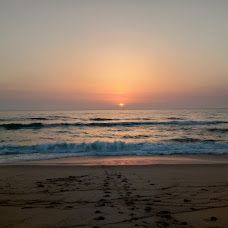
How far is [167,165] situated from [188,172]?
5.59ft

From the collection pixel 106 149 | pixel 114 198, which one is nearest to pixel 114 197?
pixel 114 198

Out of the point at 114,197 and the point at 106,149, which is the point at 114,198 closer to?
the point at 114,197

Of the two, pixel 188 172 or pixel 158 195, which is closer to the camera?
pixel 158 195

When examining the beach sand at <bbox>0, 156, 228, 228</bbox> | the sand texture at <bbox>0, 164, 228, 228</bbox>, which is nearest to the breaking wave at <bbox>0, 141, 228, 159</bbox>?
the beach sand at <bbox>0, 156, 228, 228</bbox>

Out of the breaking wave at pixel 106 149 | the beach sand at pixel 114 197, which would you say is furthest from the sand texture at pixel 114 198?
the breaking wave at pixel 106 149

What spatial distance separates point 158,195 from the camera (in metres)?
6.72

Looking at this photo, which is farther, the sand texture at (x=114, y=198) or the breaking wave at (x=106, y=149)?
the breaking wave at (x=106, y=149)

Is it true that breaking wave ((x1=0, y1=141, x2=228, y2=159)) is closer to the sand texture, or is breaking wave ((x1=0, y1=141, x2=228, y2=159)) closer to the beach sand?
the beach sand

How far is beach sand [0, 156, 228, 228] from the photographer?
5.09 m

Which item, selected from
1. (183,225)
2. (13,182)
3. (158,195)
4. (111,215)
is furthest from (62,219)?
(13,182)

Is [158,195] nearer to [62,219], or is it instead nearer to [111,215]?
[111,215]

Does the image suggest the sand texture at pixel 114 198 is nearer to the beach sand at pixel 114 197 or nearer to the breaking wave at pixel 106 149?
the beach sand at pixel 114 197

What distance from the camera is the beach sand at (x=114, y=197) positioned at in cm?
509

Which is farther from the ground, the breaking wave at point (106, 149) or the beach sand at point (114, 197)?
the beach sand at point (114, 197)
